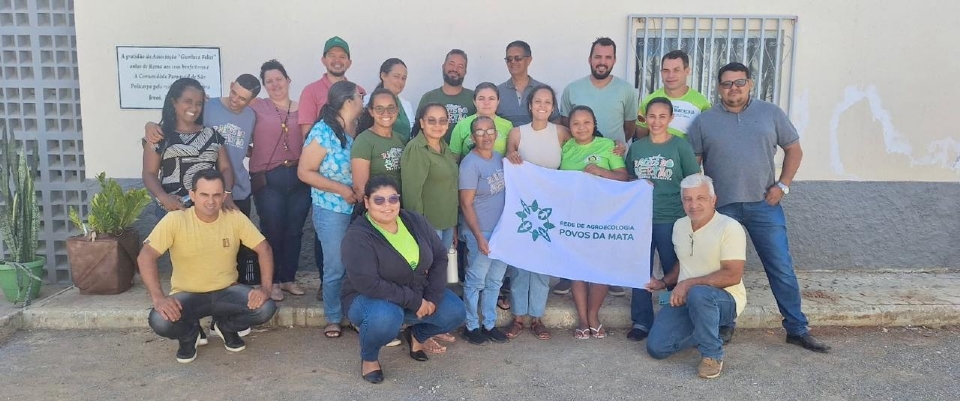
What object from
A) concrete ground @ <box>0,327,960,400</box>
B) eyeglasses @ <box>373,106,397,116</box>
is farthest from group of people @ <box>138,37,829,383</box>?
concrete ground @ <box>0,327,960,400</box>

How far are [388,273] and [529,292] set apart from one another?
1267 millimetres

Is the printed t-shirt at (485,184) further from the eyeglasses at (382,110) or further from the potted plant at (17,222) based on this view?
the potted plant at (17,222)

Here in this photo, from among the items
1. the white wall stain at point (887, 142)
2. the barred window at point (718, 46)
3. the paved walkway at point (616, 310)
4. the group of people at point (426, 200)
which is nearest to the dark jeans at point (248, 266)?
the group of people at point (426, 200)

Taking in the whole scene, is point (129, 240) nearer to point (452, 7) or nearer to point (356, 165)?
point (356, 165)

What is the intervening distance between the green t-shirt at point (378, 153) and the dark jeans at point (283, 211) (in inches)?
40.4

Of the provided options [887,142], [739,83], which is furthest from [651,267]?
[887,142]

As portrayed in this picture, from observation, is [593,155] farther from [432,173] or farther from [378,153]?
[378,153]

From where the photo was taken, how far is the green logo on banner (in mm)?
4809

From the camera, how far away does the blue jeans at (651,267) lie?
15.6 feet

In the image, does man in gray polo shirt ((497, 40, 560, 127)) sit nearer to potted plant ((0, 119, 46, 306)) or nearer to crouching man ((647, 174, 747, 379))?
crouching man ((647, 174, 747, 379))

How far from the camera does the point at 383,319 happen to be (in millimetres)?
4047

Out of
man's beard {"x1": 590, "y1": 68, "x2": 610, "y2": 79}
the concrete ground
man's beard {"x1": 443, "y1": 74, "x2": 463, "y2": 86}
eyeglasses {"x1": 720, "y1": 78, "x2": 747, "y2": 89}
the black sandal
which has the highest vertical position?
man's beard {"x1": 590, "y1": 68, "x2": 610, "y2": 79}

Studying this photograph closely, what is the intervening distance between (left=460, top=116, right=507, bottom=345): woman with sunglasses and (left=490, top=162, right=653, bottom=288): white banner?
0.08m

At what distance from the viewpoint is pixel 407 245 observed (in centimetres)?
416
